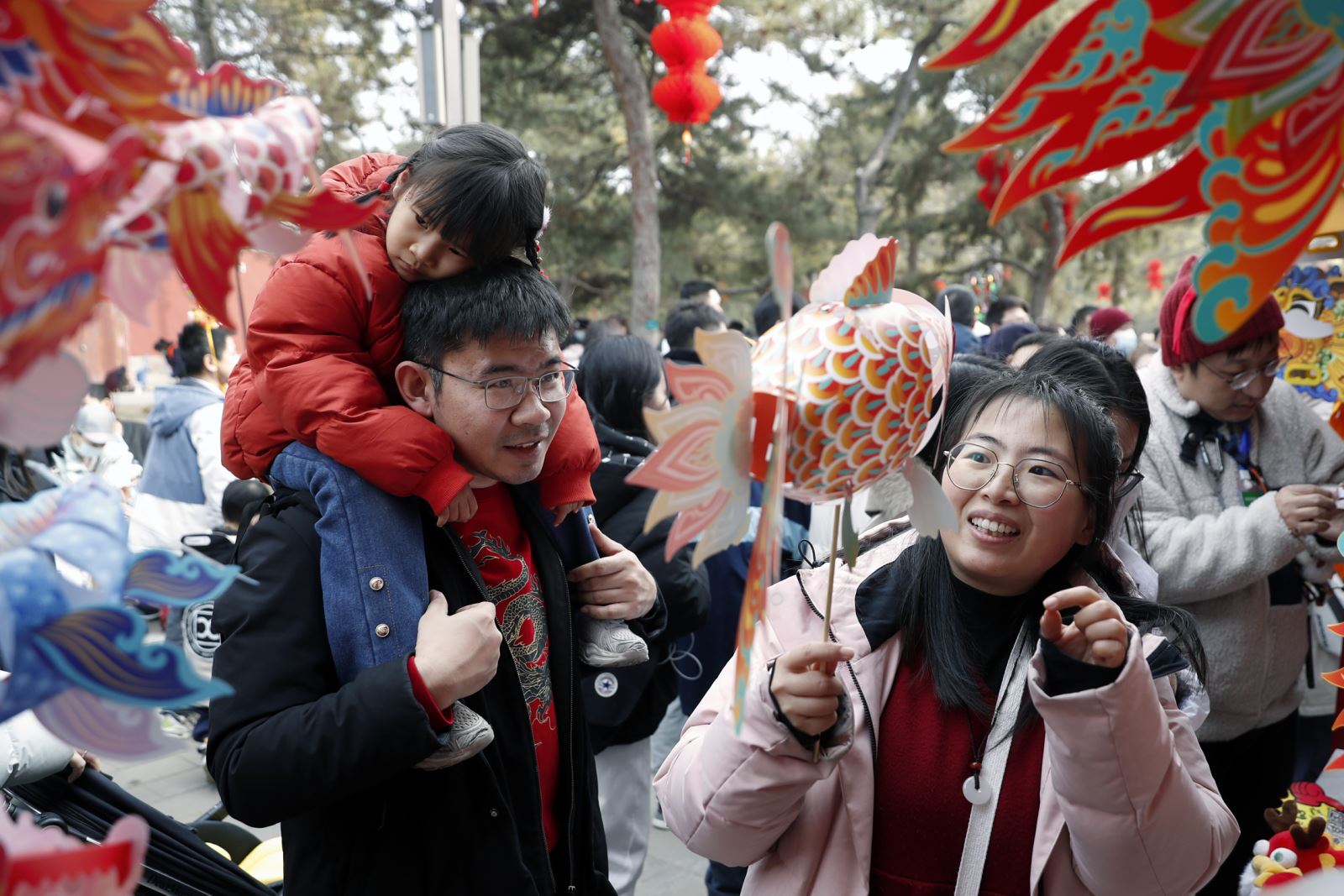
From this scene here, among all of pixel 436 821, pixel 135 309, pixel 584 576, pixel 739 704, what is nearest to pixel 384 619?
pixel 436 821

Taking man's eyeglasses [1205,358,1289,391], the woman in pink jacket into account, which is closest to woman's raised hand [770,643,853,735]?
the woman in pink jacket

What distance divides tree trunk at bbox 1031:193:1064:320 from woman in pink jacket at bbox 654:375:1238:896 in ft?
34.6

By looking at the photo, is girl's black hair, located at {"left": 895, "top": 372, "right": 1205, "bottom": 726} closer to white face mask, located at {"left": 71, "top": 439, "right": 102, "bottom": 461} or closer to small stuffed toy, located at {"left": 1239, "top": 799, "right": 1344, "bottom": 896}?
small stuffed toy, located at {"left": 1239, "top": 799, "right": 1344, "bottom": 896}

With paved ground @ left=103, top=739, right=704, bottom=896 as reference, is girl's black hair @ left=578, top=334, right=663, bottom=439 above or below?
above

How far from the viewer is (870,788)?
1.34 m

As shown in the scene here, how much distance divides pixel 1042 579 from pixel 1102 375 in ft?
1.89

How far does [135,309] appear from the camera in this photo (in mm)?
656

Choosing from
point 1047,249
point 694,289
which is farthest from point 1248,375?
point 1047,249

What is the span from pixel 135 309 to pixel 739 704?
0.62 metres

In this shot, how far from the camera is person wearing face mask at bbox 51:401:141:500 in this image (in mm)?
3021

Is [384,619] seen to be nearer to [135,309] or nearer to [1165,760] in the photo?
[135,309]

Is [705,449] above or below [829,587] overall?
above

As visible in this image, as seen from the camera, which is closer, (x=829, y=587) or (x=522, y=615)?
(x=829, y=587)

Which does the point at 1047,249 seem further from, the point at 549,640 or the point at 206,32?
the point at 549,640
